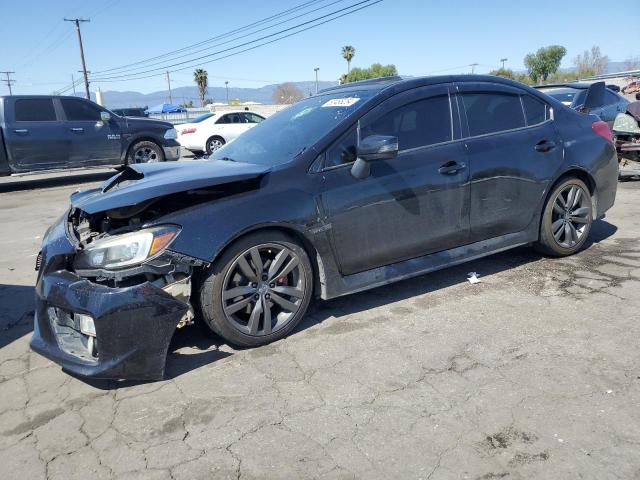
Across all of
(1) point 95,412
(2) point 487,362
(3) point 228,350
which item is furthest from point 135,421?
(2) point 487,362

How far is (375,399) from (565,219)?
119 inches

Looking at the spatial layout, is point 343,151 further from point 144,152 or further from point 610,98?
point 610,98

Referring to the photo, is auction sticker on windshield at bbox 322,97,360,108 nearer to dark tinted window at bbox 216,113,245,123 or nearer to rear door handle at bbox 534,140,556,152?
rear door handle at bbox 534,140,556,152

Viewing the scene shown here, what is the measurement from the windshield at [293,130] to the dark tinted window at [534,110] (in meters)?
1.57

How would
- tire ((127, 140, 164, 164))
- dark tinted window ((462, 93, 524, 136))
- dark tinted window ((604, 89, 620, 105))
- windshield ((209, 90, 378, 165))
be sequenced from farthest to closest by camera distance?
1. tire ((127, 140, 164, 164))
2. dark tinted window ((604, 89, 620, 105))
3. dark tinted window ((462, 93, 524, 136))
4. windshield ((209, 90, 378, 165))

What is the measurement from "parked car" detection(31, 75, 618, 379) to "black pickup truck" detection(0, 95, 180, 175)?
7.75m

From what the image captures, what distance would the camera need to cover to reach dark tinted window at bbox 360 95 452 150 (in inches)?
155

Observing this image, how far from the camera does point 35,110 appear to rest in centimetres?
1072

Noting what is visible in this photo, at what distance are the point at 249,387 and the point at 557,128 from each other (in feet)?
11.9

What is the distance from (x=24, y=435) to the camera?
105 inches

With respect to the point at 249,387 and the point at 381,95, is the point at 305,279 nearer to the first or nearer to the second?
the point at 249,387

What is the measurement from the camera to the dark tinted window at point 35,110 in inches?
414

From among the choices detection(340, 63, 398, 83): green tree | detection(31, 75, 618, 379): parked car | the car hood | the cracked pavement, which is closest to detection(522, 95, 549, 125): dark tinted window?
detection(31, 75, 618, 379): parked car

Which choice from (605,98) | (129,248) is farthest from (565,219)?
(605,98)
